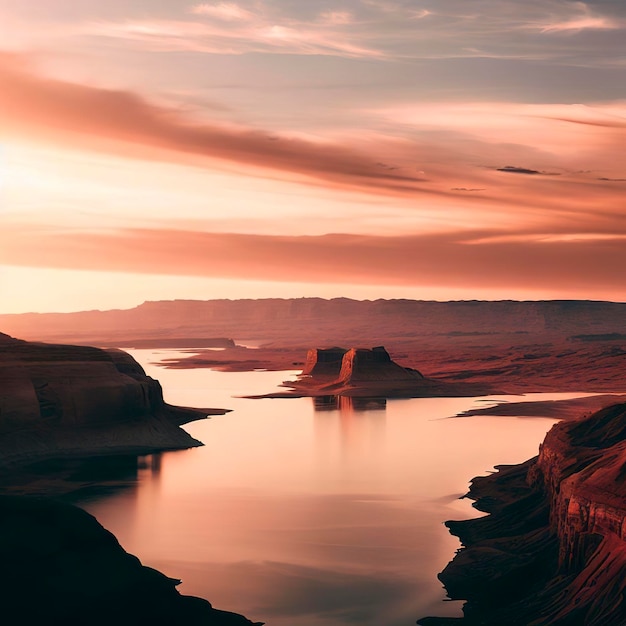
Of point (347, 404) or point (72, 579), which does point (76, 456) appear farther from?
point (347, 404)

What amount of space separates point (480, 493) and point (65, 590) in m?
51.6

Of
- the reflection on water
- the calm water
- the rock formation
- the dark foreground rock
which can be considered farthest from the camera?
the reflection on water

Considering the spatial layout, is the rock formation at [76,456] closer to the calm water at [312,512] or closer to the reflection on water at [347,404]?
the calm water at [312,512]

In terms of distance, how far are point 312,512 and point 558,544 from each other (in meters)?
25.1

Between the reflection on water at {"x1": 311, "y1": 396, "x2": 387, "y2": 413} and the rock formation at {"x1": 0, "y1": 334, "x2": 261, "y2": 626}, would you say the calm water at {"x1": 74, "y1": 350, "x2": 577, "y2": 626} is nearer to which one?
the rock formation at {"x1": 0, "y1": 334, "x2": 261, "y2": 626}

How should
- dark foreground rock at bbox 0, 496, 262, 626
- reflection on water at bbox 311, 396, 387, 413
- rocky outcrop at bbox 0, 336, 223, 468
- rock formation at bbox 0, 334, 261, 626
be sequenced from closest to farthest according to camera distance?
dark foreground rock at bbox 0, 496, 262, 626, rock formation at bbox 0, 334, 261, 626, rocky outcrop at bbox 0, 336, 223, 468, reflection on water at bbox 311, 396, 387, 413

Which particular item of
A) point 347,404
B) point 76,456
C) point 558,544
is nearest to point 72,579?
point 558,544

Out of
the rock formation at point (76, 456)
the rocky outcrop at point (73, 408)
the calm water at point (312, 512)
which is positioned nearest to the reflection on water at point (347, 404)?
the rock formation at point (76, 456)

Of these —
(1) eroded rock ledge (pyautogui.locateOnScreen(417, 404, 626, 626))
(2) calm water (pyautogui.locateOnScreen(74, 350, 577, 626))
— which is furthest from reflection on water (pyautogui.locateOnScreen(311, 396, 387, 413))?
(1) eroded rock ledge (pyautogui.locateOnScreen(417, 404, 626, 626))

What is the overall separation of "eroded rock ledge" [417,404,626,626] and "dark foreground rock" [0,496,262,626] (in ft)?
47.4

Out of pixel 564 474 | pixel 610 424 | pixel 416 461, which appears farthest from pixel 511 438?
pixel 564 474

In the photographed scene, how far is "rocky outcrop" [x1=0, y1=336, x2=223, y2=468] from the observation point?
104 metres

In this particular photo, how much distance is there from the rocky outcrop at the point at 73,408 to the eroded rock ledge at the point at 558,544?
47099 millimetres

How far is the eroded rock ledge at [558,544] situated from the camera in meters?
45.5
